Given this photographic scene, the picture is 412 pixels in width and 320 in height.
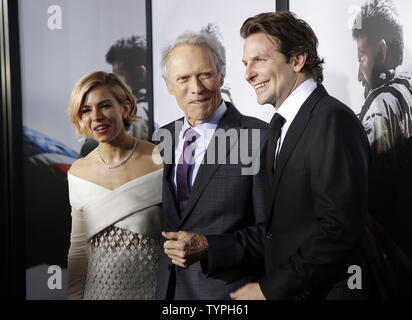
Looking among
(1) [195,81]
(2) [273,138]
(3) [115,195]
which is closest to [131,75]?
(1) [195,81]

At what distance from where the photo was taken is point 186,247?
1.74 meters

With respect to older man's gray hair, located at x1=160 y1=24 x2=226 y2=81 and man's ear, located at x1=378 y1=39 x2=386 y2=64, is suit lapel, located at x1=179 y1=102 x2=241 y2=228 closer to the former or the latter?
older man's gray hair, located at x1=160 y1=24 x2=226 y2=81

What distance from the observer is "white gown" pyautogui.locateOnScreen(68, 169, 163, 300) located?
1989 millimetres

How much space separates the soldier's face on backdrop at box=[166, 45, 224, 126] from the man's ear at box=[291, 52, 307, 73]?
0.35 m

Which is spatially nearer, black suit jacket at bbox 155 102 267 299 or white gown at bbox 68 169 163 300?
black suit jacket at bbox 155 102 267 299

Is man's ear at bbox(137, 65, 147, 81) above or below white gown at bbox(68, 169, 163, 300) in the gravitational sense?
above

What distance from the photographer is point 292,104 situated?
165 centimetres

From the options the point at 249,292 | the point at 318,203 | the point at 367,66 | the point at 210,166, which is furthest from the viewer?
the point at 367,66

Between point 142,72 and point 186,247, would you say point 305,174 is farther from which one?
point 142,72

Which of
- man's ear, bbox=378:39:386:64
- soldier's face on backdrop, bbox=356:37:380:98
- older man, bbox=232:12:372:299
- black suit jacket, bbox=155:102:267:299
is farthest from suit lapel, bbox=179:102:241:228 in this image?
man's ear, bbox=378:39:386:64

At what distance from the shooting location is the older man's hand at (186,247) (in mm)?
1744

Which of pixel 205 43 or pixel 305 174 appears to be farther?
pixel 205 43

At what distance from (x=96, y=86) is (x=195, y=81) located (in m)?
0.51

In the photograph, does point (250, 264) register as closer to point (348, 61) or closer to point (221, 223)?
point (221, 223)
